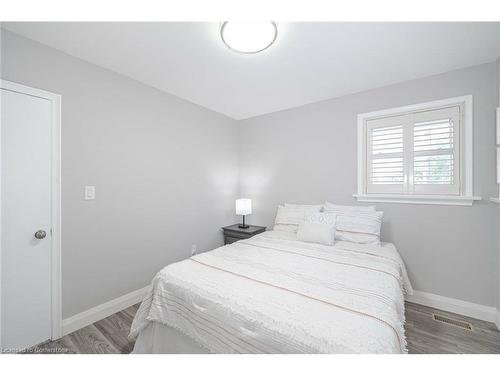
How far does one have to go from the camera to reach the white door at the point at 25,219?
1517 millimetres

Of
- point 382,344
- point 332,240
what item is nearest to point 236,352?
point 382,344

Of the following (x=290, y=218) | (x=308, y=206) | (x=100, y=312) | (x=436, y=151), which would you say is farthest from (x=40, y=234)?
(x=436, y=151)

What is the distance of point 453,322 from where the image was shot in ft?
6.36

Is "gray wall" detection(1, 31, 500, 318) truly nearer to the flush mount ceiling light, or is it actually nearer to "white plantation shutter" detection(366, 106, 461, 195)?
"white plantation shutter" detection(366, 106, 461, 195)

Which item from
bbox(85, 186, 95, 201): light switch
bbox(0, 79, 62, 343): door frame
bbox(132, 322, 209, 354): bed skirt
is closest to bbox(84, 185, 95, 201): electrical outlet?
bbox(85, 186, 95, 201): light switch

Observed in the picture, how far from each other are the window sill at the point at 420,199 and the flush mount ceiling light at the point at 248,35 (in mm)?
2045

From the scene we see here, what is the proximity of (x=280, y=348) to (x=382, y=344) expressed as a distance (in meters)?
0.43

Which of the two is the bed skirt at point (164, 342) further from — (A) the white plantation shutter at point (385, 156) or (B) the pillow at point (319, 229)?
(A) the white plantation shutter at point (385, 156)

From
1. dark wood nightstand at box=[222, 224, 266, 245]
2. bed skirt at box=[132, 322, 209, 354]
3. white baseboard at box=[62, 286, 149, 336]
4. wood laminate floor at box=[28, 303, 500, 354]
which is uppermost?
dark wood nightstand at box=[222, 224, 266, 245]

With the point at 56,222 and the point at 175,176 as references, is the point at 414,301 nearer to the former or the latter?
the point at 175,176

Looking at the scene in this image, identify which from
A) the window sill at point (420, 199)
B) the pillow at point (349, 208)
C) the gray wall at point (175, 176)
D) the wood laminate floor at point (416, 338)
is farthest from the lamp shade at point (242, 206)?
the wood laminate floor at point (416, 338)

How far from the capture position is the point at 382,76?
87.7 inches

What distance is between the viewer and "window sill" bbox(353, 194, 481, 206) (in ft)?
6.73

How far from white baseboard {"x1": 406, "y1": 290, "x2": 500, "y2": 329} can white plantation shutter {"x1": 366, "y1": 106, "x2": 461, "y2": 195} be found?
1.10 meters
